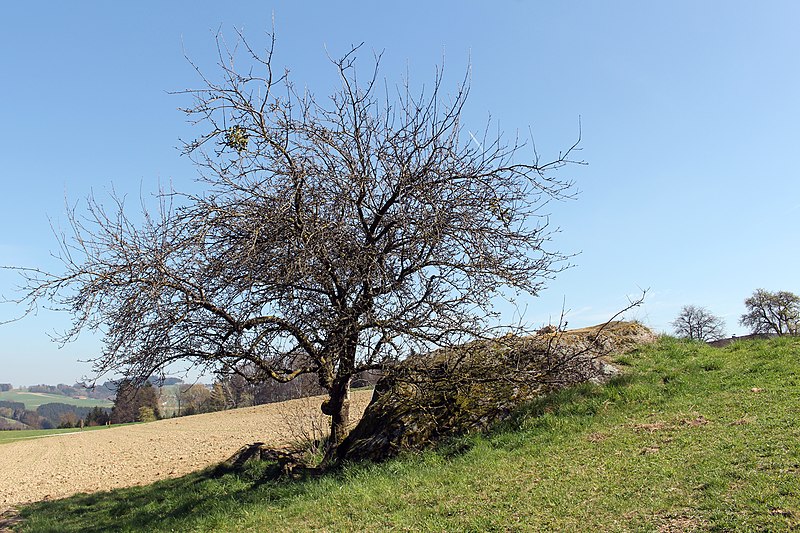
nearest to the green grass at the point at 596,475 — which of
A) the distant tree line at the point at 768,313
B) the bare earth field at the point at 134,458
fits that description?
the bare earth field at the point at 134,458

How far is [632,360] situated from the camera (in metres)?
10.9

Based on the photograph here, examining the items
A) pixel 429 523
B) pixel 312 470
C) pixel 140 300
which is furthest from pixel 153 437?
pixel 429 523

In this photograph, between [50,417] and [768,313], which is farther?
[50,417]

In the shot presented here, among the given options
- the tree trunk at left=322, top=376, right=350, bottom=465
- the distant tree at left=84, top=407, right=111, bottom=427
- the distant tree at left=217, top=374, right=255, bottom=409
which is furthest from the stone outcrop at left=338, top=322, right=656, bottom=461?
the distant tree at left=84, top=407, right=111, bottom=427

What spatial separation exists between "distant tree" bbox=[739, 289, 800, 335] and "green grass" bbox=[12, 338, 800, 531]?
123 feet

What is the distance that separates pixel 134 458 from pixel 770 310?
46791 millimetres

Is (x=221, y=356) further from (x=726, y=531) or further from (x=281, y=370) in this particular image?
(x=726, y=531)

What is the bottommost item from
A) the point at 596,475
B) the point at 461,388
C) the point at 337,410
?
the point at 596,475

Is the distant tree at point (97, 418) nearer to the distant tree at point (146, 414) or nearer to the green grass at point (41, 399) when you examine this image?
the distant tree at point (146, 414)

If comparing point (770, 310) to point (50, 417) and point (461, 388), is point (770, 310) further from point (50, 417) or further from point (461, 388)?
point (50, 417)

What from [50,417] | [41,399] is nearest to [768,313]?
[50,417]

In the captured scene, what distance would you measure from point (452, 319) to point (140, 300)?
4444mm

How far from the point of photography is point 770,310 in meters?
43.9

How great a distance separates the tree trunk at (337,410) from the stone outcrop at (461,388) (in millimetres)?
227
